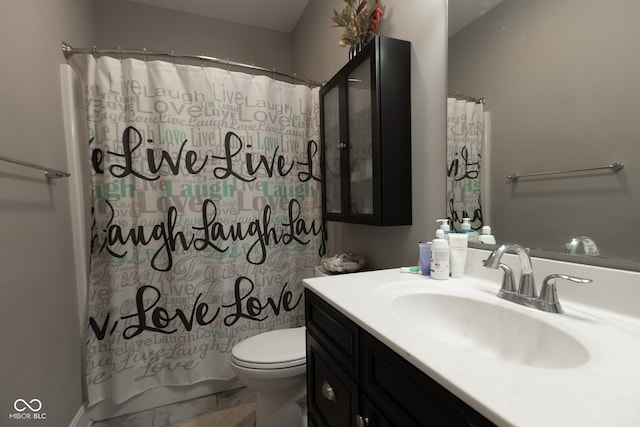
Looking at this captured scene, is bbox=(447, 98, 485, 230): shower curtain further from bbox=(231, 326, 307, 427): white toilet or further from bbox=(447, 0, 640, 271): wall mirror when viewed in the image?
bbox=(231, 326, 307, 427): white toilet

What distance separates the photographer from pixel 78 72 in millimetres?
1466

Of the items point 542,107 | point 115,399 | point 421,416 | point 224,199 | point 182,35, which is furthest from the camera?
point 182,35

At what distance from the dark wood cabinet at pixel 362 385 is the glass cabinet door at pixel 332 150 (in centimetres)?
73

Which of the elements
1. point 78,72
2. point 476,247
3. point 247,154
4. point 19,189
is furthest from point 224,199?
point 476,247

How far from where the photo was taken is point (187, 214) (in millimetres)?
1554

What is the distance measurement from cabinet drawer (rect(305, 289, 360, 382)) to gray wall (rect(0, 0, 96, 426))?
0.98m

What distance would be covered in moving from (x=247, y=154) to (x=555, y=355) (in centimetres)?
155

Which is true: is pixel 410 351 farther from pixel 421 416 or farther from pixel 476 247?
pixel 476 247

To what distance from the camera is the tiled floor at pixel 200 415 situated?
1.46 meters

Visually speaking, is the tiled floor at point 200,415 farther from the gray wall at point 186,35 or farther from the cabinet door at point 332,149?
the gray wall at point 186,35

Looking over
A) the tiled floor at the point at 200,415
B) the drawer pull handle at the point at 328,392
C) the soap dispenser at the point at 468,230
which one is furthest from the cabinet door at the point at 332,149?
the tiled floor at the point at 200,415

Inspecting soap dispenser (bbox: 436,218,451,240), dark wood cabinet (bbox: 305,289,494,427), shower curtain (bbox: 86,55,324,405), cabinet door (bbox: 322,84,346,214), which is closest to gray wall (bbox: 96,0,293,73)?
shower curtain (bbox: 86,55,324,405)

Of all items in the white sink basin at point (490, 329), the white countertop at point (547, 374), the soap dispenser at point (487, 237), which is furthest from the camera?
the soap dispenser at point (487, 237)

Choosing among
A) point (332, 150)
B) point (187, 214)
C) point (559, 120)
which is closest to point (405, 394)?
point (559, 120)
